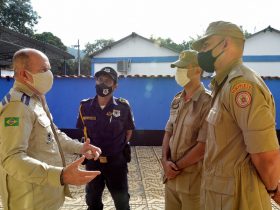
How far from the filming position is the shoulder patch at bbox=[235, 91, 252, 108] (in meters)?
1.52

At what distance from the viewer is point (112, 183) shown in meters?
3.15

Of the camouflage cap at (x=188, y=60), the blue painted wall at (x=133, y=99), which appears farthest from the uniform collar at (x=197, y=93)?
the blue painted wall at (x=133, y=99)

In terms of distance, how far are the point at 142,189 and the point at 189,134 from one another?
8.73ft

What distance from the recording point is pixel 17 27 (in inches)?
1583

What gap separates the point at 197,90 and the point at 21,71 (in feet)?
5.04

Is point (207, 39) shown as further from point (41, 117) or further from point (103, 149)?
point (103, 149)

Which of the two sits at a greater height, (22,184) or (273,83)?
(273,83)

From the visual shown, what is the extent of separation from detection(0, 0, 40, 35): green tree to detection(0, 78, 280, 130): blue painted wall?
35.3 meters

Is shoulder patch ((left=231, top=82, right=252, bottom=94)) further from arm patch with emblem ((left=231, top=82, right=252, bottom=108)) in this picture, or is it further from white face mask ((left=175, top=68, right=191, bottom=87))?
white face mask ((left=175, top=68, right=191, bottom=87))

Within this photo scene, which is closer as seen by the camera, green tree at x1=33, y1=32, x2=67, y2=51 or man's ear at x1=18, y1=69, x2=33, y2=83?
man's ear at x1=18, y1=69, x2=33, y2=83

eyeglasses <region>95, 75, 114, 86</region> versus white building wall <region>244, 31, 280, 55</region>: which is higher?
white building wall <region>244, 31, 280, 55</region>

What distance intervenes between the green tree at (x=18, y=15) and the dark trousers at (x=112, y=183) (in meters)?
40.6

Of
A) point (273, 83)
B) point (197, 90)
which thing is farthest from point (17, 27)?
point (197, 90)

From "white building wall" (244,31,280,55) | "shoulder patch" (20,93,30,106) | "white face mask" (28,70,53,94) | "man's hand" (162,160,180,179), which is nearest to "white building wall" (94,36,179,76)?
"white building wall" (244,31,280,55)
